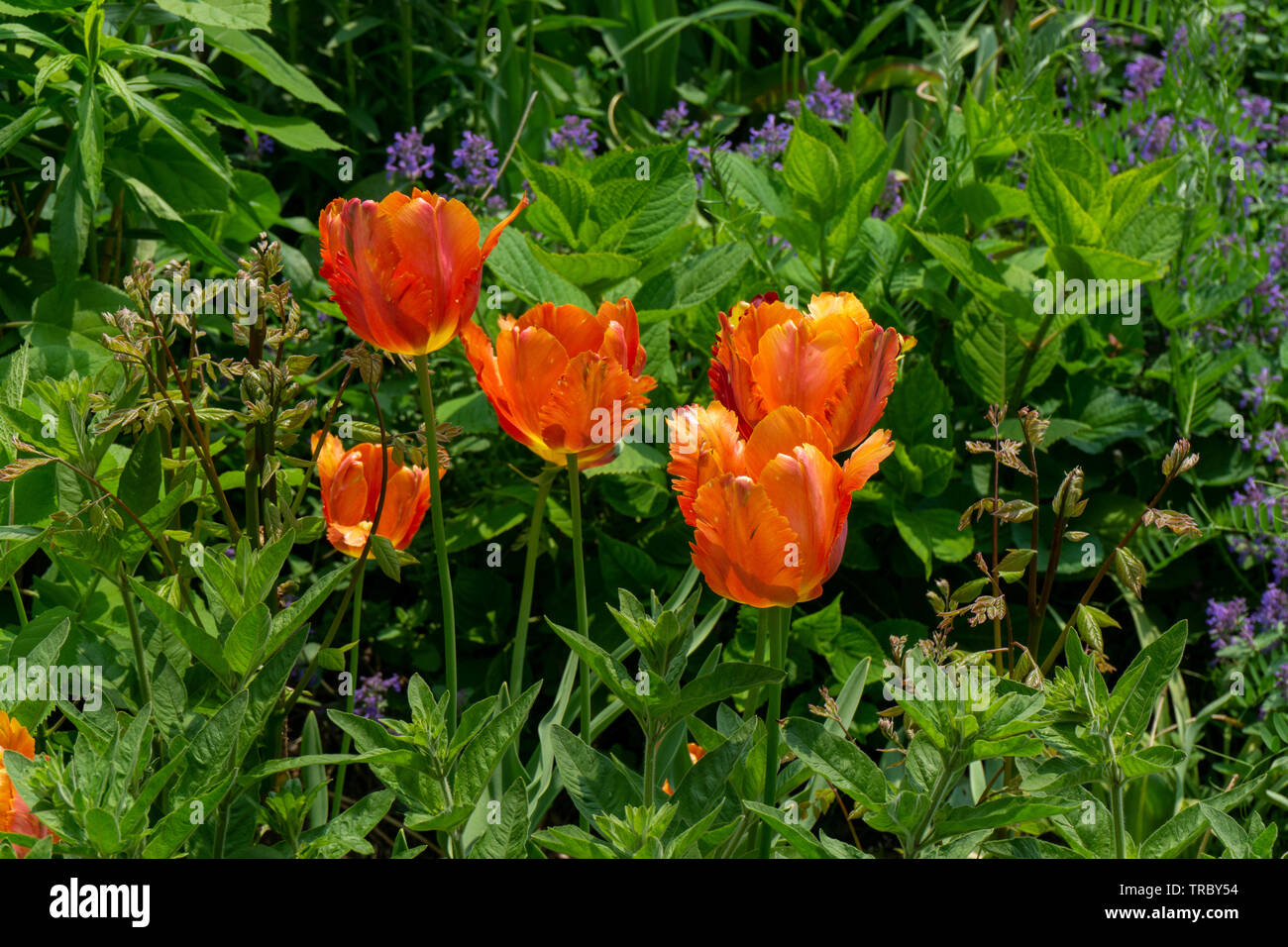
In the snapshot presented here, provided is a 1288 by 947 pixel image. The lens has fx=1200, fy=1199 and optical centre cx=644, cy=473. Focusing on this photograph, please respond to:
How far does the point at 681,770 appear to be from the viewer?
45.7 inches

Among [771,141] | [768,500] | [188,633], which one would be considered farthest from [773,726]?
[771,141]

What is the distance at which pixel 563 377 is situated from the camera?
0.93m

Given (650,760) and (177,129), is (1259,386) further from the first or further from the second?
(177,129)

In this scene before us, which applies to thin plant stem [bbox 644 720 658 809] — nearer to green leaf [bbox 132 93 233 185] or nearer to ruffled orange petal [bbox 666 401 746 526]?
ruffled orange petal [bbox 666 401 746 526]

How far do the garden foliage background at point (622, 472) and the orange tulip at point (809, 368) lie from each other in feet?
0.47

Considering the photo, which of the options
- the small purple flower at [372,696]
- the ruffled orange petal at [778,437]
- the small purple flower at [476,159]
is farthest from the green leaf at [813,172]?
the ruffled orange petal at [778,437]

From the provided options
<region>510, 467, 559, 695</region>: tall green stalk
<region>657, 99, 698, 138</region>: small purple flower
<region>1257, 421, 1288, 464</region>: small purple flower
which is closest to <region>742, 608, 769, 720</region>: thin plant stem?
<region>510, 467, 559, 695</region>: tall green stalk

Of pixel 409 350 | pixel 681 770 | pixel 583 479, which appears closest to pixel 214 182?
pixel 583 479

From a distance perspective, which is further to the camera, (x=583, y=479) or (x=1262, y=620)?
(x=583, y=479)

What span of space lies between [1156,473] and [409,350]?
5.11 feet

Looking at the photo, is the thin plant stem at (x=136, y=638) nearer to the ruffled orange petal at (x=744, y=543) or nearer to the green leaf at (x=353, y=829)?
the green leaf at (x=353, y=829)

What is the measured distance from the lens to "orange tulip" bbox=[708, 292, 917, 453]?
2.82 feet

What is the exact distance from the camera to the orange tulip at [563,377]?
93 centimetres
